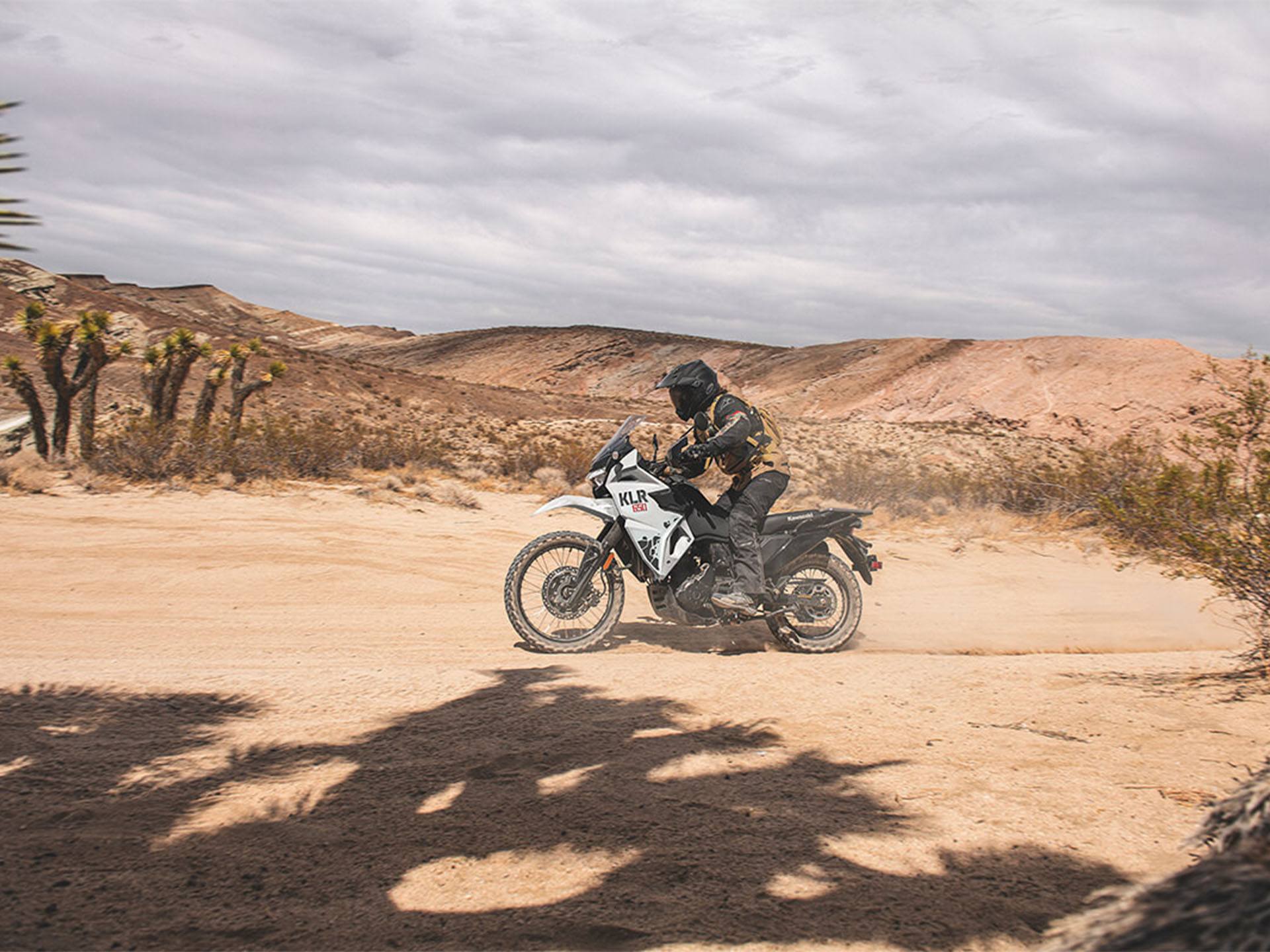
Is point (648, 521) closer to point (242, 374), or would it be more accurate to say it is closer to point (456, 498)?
point (456, 498)

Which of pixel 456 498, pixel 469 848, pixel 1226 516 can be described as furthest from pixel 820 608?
pixel 456 498

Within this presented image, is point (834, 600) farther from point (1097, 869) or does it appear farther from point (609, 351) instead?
point (609, 351)

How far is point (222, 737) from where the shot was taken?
4371 millimetres

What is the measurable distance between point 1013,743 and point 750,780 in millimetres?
1578

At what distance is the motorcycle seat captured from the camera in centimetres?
689

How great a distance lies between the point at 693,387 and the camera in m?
6.69

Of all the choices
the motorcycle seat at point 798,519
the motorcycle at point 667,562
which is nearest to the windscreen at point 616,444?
the motorcycle at point 667,562

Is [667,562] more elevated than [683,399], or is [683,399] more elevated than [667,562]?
[683,399]

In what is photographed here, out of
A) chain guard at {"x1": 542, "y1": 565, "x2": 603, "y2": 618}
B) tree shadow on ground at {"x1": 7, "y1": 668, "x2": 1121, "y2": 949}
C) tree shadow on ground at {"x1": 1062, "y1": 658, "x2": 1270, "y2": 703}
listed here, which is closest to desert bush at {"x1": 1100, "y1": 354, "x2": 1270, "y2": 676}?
tree shadow on ground at {"x1": 1062, "y1": 658, "x2": 1270, "y2": 703}

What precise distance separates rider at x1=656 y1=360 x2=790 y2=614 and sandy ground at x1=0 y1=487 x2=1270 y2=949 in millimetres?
611

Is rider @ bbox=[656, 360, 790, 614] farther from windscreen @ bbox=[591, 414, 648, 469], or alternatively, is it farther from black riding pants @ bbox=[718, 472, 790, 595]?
windscreen @ bbox=[591, 414, 648, 469]

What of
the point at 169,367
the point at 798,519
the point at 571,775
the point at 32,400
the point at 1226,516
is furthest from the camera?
the point at 169,367

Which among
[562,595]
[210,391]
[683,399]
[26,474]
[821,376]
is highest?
[821,376]

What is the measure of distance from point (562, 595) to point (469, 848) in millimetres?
3439
